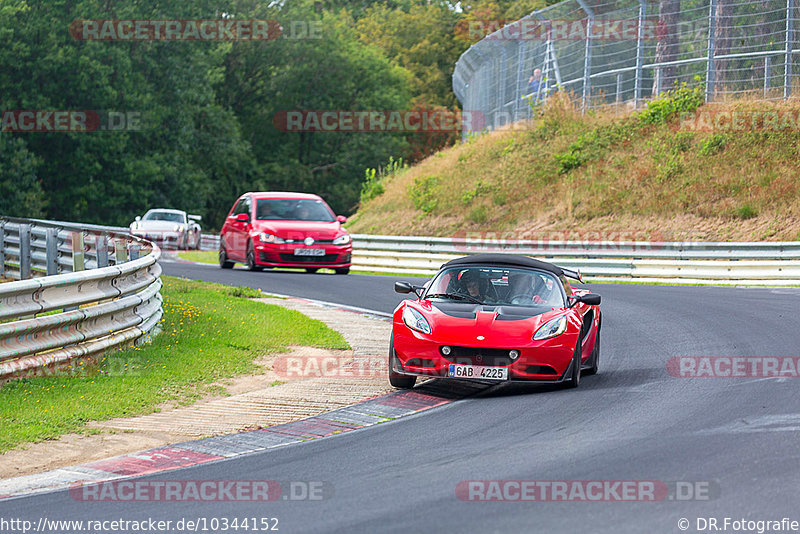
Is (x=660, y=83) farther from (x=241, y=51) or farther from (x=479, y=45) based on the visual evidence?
(x=241, y=51)

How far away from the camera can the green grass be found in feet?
28.1

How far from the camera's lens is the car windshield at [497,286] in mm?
10531

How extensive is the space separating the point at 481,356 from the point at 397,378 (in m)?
0.93

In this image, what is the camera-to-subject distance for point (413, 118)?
7706 cm

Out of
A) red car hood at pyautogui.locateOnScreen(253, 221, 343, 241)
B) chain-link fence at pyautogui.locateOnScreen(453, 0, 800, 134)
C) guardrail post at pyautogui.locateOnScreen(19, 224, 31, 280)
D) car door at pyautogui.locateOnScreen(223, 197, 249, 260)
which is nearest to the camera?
guardrail post at pyautogui.locateOnScreen(19, 224, 31, 280)

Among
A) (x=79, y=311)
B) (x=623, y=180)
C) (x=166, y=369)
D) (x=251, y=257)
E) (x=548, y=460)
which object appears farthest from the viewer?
(x=623, y=180)

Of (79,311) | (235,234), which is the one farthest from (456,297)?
(235,234)

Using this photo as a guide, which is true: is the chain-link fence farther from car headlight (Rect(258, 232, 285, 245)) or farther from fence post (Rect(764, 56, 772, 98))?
car headlight (Rect(258, 232, 285, 245))

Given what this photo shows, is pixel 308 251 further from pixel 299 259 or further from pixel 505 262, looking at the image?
pixel 505 262

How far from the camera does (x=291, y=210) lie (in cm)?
2398

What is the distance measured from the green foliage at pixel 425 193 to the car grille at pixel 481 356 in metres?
25.8

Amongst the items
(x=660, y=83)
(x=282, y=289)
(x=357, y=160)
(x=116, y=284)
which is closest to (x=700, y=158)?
(x=660, y=83)

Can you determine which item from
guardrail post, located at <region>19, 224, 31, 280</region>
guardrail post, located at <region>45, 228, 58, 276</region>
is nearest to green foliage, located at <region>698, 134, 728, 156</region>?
guardrail post, located at <region>19, 224, 31, 280</region>

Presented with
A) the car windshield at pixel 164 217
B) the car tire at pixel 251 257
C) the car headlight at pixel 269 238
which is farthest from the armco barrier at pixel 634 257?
the car windshield at pixel 164 217
